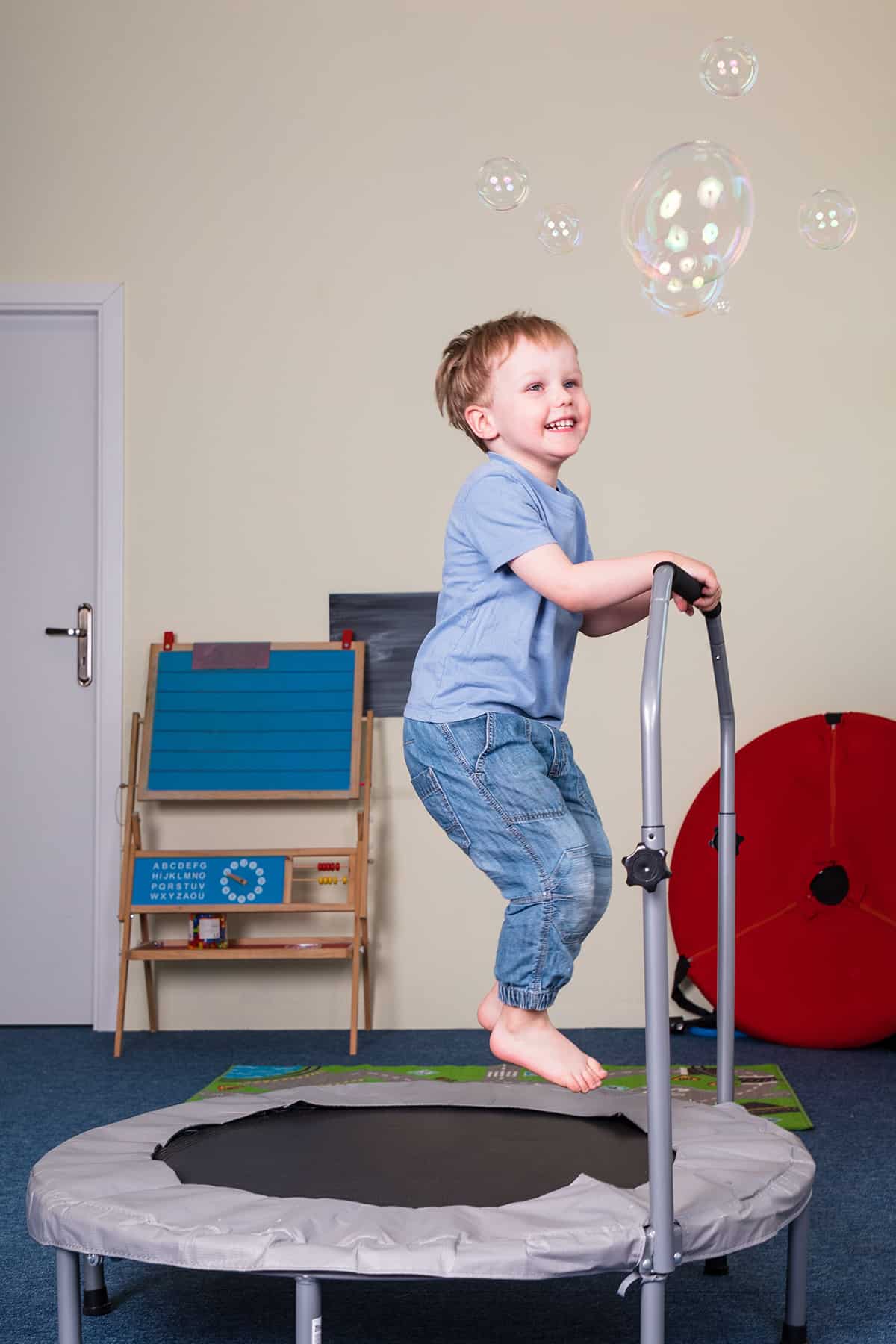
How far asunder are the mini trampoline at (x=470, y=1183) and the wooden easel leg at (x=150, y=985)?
75.7 inches

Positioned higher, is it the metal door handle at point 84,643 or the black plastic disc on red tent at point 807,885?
the metal door handle at point 84,643

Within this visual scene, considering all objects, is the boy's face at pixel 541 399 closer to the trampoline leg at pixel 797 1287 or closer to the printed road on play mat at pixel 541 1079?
the trampoline leg at pixel 797 1287

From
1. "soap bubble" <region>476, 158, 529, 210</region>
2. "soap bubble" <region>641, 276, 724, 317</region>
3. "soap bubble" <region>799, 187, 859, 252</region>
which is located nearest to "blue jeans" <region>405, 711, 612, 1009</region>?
"soap bubble" <region>641, 276, 724, 317</region>

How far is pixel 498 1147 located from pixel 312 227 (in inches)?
122

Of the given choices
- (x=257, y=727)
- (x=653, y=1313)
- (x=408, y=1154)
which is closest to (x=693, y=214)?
(x=408, y=1154)

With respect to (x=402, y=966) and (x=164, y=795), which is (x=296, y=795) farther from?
(x=402, y=966)

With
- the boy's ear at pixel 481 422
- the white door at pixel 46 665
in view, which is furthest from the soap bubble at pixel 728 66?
the white door at pixel 46 665

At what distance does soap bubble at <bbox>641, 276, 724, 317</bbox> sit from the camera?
94.6 inches

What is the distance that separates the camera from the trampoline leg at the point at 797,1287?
1.81m

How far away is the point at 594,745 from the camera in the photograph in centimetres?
412

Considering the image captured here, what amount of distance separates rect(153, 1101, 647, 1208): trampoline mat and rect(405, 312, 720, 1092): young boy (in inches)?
6.5

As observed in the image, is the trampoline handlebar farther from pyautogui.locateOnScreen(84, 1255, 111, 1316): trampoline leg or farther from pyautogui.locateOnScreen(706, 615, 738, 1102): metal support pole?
pyautogui.locateOnScreen(84, 1255, 111, 1316): trampoline leg

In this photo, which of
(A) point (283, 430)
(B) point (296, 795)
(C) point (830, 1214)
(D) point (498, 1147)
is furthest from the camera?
(A) point (283, 430)

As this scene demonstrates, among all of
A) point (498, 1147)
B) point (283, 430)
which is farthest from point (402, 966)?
point (498, 1147)
